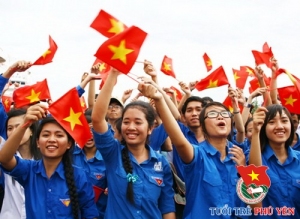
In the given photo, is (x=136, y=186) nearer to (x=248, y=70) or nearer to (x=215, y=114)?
(x=215, y=114)

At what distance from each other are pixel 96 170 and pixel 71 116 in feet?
2.87

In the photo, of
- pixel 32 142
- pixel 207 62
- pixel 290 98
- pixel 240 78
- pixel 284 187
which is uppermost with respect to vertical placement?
pixel 207 62

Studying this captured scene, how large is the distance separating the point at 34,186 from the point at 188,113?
2.10 metres

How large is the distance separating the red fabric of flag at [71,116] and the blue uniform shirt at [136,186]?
27cm

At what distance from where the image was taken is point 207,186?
279 cm

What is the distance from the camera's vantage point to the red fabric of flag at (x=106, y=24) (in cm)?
289

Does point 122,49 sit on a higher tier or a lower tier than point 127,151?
higher

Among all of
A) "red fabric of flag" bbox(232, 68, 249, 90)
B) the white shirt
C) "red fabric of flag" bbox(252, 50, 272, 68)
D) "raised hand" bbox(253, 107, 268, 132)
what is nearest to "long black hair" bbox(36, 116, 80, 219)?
the white shirt

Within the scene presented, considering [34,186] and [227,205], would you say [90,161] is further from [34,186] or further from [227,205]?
[227,205]

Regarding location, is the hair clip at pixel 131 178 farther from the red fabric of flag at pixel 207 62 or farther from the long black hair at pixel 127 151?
the red fabric of flag at pixel 207 62

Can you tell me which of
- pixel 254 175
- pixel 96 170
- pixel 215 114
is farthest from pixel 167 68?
pixel 254 175

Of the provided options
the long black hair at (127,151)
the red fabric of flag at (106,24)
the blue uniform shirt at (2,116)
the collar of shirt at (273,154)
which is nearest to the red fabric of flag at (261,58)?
the collar of shirt at (273,154)

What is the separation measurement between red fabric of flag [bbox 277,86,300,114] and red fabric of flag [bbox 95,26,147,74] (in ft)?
7.14

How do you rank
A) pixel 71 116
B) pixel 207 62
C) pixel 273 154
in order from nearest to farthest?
pixel 71 116, pixel 273 154, pixel 207 62
